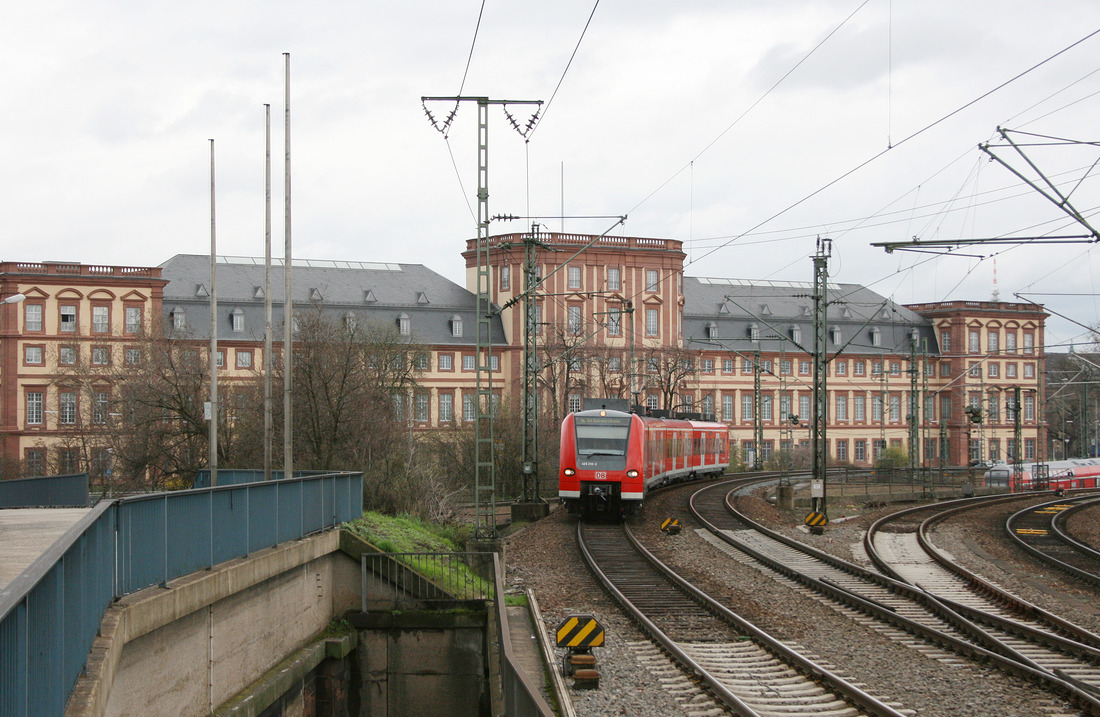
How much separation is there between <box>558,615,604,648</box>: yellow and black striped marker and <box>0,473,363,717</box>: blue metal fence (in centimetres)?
432

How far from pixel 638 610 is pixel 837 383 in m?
82.1

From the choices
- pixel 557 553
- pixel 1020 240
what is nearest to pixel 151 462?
pixel 557 553

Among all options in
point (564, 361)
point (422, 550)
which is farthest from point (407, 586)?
point (564, 361)

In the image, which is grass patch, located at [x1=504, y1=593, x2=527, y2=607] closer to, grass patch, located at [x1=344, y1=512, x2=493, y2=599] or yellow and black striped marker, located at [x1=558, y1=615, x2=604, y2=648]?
grass patch, located at [x1=344, y1=512, x2=493, y2=599]

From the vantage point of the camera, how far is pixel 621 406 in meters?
36.2

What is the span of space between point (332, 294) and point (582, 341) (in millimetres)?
33622

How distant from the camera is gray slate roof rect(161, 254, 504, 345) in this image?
77812 millimetres

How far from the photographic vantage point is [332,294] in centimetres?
8225

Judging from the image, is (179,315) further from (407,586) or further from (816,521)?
(407,586)

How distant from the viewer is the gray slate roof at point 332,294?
255 feet

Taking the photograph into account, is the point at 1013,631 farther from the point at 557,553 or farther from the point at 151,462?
the point at 151,462

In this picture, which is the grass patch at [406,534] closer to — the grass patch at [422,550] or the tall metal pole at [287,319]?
the grass patch at [422,550]

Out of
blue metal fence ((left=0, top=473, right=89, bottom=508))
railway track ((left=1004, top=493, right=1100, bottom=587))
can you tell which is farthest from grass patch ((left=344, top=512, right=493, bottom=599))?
railway track ((left=1004, top=493, right=1100, bottom=587))

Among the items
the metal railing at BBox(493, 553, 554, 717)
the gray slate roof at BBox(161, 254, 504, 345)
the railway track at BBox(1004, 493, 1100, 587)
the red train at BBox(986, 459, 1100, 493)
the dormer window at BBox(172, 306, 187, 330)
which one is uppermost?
the gray slate roof at BBox(161, 254, 504, 345)
